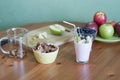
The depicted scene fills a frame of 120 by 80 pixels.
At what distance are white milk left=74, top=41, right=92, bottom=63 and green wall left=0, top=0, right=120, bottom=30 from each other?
74 centimetres

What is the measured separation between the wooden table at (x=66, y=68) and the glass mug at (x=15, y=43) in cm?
3

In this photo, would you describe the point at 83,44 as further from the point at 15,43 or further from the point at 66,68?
the point at 15,43

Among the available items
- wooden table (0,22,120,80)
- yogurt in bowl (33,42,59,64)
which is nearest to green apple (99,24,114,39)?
wooden table (0,22,120,80)

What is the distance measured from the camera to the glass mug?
1282 millimetres

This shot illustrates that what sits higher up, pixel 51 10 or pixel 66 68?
pixel 51 10

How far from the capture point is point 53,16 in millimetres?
2035

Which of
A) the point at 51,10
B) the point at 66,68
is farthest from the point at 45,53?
the point at 51,10

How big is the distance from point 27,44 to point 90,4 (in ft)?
2.36

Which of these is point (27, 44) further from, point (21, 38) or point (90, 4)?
point (90, 4)

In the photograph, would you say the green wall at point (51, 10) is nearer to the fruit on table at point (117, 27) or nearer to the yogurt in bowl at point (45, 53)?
the fruit on table at point (117, 27)

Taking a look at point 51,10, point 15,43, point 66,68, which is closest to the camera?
point 66,68

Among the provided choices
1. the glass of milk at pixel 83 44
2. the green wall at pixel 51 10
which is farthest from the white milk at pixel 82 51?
the green wall at pixel 51 10

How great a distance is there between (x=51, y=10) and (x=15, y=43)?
703mm

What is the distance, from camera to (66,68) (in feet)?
3.80
